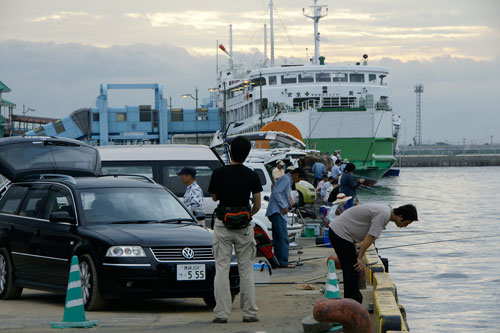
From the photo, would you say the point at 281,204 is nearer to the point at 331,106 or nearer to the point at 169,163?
the point at 169,163

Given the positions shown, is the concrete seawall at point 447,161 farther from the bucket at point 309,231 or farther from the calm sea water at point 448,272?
the bucket at point 309,231

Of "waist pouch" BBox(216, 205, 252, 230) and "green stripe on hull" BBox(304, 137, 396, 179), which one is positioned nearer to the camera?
"waist pouch" BBox(216, 205, 252, 230)

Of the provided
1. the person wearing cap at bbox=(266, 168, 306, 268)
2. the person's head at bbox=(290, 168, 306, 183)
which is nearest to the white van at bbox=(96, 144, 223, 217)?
the person wearing cap at bbox=(266, 168, 306, 268)

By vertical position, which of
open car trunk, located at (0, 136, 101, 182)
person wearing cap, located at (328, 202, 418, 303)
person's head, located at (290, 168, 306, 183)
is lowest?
person wearing cap, located at (328, 202, 418, 303)

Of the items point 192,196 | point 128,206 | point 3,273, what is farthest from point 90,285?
point 192,196

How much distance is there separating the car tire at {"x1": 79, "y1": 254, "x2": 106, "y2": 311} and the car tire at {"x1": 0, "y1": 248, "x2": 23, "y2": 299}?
5.72 ft

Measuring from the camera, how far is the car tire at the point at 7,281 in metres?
10.5

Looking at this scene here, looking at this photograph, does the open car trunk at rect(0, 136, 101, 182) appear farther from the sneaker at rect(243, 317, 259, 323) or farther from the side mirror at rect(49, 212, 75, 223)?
the sneaker at rect(243, 317, 259, 323)

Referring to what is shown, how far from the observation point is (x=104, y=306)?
29.8ft

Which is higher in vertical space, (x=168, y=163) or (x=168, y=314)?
(x=168, y=163)

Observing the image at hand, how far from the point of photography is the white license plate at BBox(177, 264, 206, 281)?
8.98 meters

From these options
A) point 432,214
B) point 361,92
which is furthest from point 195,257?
point 361,92

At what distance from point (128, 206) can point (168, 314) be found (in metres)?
1.58

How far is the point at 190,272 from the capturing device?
902 cm
